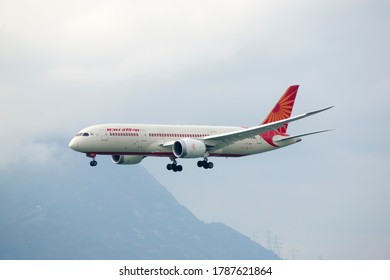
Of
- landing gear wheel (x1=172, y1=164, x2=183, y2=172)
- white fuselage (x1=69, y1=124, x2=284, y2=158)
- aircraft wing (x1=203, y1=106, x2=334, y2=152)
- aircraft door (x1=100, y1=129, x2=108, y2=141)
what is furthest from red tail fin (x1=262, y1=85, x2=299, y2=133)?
aircraft door (x1=100, y1=129, x2=108, y2=141)

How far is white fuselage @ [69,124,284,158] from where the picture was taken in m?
103

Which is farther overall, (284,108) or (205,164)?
(284,108)

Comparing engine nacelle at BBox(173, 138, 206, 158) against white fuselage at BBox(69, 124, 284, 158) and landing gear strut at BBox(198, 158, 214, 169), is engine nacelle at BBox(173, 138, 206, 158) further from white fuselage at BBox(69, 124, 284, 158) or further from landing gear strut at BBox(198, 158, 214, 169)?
landing gear strut at BBox(198, 158, 214, 169)

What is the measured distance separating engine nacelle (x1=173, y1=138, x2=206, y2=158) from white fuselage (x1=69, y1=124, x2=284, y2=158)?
3.82 feet

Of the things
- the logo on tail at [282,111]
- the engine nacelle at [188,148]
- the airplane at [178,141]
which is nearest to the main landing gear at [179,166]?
the airplane at [178,141]

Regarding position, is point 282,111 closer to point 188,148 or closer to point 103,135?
point 188,148

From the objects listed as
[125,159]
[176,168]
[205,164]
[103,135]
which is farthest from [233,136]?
[103,135]

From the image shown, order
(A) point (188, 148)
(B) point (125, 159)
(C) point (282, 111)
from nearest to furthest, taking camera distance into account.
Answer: (A) point (188, 148)
(B) point (125, 159)
(C) point (282, 111)

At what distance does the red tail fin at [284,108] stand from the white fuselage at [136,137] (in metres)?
9.31

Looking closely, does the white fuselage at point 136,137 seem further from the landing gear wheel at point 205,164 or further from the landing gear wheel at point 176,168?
the landing gear wheel at point 176,168

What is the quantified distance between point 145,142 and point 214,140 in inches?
352

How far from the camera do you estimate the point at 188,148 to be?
10638cm

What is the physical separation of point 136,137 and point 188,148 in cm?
613
